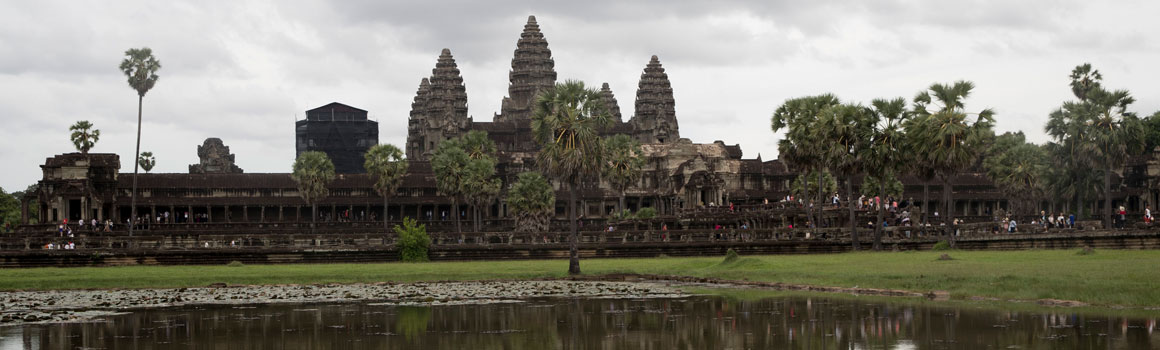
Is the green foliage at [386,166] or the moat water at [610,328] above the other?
the green foliage at [386,166]

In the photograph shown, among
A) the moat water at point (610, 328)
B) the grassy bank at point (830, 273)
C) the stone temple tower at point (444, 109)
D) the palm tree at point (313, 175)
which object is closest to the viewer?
the moat water at point (610, 328)

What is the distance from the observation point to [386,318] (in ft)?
93.1

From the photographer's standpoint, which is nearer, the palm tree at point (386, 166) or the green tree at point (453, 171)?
the green tree at point (453, 171)

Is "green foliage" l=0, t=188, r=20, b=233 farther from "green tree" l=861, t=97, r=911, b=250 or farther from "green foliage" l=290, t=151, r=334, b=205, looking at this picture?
"green tree" l=861, t=97, r=911, b=250

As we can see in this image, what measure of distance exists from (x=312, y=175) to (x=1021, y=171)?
48.8 m

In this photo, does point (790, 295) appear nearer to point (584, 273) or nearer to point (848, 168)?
point (584, 273)

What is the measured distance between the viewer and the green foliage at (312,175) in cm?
9706

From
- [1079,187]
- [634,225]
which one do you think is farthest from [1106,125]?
[634,225]

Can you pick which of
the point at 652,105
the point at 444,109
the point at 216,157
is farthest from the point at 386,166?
the point at 652,105

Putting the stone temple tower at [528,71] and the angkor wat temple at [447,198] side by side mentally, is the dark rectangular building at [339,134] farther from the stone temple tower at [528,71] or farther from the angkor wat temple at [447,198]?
the stone temple tower at [528,71]

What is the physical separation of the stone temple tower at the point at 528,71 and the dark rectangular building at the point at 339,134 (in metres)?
45.3

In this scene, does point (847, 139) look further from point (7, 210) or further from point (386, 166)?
point (7, 210)

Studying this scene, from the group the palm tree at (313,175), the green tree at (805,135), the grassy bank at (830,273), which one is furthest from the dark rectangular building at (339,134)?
the grassy bank at (830,273)

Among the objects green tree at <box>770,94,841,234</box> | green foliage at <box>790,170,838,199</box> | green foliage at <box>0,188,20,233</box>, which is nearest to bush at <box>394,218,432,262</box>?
green tree at <box>770,94,841,234</box>
